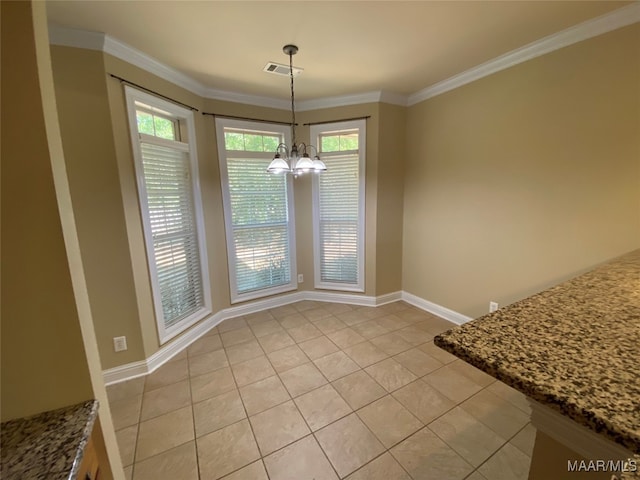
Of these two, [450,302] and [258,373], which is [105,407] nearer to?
[258,373]

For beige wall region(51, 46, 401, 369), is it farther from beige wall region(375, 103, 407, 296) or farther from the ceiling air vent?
→ beige wall region(375, 103, 407, 296)

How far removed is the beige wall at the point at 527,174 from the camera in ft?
5.96

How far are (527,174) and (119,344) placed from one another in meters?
3.77

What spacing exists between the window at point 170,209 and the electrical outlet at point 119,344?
0.28 metres

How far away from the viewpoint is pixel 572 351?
708mm

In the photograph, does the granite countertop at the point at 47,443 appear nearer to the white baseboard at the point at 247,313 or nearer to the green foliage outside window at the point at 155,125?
the white baseboard at the point at 247,313

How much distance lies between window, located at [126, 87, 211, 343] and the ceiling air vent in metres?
0.93

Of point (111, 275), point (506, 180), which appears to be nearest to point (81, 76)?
point (111, 275)

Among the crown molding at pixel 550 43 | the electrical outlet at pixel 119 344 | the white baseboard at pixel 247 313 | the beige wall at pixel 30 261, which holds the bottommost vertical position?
the white baseboard at pixel 247 313

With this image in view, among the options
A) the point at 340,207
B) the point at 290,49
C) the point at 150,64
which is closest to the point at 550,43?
the point at 290,49

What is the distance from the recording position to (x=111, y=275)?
2094mm

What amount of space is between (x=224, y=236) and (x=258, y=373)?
160 centimetres

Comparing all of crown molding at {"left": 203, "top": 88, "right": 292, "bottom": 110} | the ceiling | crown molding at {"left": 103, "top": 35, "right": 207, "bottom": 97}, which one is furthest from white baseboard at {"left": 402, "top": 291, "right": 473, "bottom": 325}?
crown molding at {"left": 103, "top": 35, "right": 207, "bottom": 97}

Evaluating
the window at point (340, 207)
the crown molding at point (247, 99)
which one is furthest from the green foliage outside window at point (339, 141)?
the crown molding at point (247, 99)
